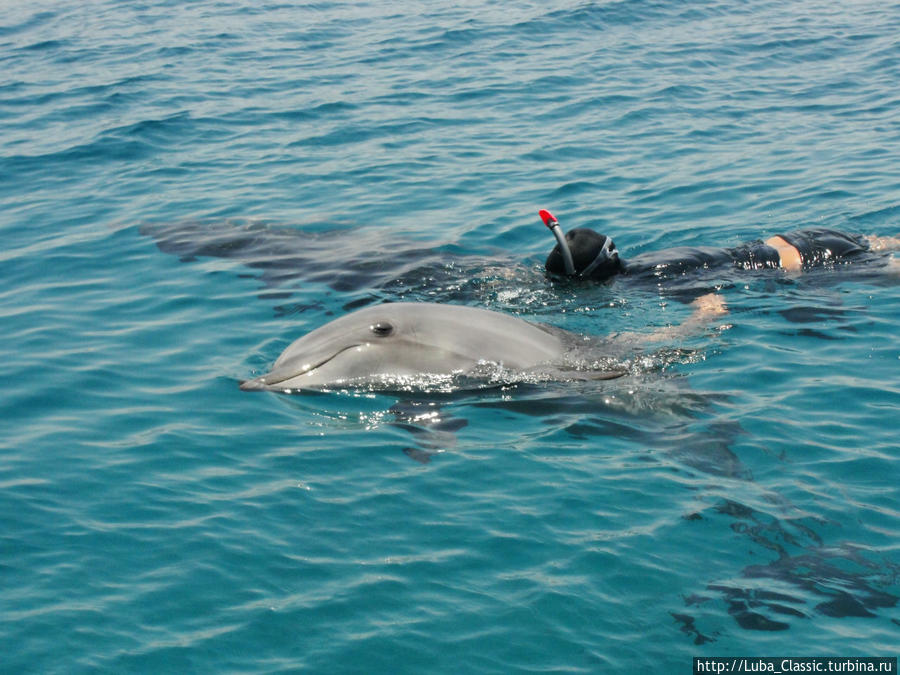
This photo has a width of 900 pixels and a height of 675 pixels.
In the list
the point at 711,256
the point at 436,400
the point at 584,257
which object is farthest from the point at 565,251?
the point at 436,400

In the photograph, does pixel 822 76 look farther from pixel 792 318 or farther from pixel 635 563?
pixel 635 563

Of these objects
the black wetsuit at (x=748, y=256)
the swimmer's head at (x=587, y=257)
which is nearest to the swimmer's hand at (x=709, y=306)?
the black wetsuit at (x=748, y=256)

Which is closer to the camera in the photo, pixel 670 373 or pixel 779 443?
pixel 779 443

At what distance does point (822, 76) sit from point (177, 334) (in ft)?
47.1

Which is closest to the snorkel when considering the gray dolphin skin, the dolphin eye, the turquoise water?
the turquoise water

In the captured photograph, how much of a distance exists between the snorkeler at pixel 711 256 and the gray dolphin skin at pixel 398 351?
2.44 metres

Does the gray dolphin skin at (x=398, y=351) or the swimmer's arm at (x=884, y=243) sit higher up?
the gray dolphin skin at (x=398, y=351)

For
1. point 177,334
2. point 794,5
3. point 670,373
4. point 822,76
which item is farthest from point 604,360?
point 794,5

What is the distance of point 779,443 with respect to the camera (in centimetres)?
729

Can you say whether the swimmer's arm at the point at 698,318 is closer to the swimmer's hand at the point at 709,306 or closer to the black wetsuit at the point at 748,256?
the swimmer's hand at the point at 709,306

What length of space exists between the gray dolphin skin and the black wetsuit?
9.47ft

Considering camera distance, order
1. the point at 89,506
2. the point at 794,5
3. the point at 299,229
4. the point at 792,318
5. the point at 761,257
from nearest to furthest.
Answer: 1. the point at 89,506
2. the point at 792,318
3. the point at 761,257
4. the point at 299,229
5. the point at 794,5

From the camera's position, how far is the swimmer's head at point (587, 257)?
33.9ft

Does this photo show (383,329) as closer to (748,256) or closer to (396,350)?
(396,350)
